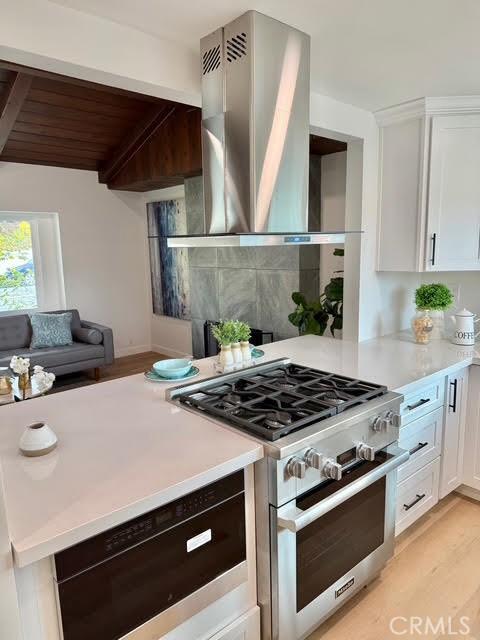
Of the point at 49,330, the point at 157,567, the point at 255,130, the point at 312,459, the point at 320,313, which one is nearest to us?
the point at 157,567

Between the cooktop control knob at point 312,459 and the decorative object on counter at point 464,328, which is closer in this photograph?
the cooktop control knob at point 312,459

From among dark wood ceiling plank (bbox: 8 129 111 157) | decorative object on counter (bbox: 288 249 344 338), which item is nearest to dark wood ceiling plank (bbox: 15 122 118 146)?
dark wood ceiling plank (bbox: 8 129 111 157)

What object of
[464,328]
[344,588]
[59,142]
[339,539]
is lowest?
[344,588]

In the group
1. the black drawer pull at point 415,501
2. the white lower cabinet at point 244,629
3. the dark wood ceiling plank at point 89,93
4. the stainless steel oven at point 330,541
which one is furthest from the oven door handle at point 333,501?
the dark wood ceiling plank at point 89,93

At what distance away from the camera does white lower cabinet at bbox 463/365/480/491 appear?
7.79ft

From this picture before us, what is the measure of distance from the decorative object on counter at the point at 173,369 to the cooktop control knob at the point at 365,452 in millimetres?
876

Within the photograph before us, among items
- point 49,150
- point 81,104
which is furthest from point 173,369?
point 49,150

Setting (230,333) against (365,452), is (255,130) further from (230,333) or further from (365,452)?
(365,452)

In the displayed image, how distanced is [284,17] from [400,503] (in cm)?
215

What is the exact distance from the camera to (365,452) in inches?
62.9

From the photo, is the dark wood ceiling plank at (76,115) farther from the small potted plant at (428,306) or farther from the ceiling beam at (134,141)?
the small potted plant at (428,306)

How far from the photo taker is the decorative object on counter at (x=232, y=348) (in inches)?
83.3

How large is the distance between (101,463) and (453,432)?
1.94 meters

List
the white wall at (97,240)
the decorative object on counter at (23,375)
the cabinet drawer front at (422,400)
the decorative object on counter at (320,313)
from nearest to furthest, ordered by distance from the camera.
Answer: the cabinet drawer front at (422,400) → the decorative object on counter at (23,375) → the decorative object on counter at (320,313) → the white wall at (97,240)
